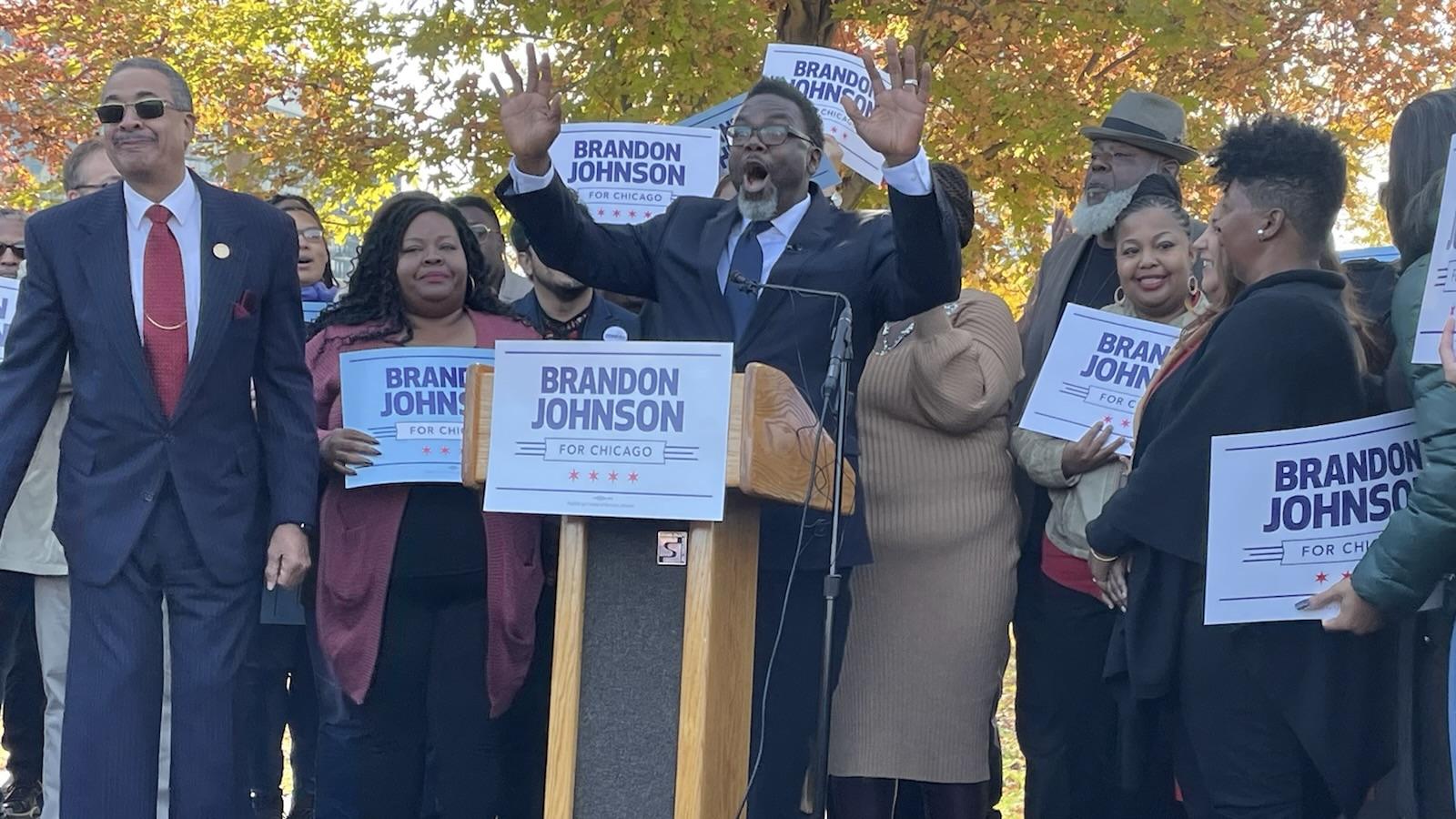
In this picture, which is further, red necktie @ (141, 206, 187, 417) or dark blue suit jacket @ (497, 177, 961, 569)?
red necktie @ (141, 206, 187, 417)

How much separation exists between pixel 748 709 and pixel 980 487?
1.52m

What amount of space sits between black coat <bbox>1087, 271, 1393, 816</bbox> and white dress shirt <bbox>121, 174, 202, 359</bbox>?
8.90 ft

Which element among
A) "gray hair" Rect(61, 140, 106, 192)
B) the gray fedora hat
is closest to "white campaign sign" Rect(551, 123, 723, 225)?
the gray fedora hat

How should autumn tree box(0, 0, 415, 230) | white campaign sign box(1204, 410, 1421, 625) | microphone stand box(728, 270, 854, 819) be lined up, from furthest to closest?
1. autumn tree box(0, 0, 415, 230)
2. microphone stand box(728, 270, 854, 819)
3. white campaign sign box(1204, 410, 1421, 625)

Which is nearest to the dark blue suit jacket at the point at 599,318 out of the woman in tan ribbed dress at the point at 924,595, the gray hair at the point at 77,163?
the woman in tan ribbed dress at the point at 924,595

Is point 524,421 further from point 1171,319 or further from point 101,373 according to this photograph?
point 1171,319

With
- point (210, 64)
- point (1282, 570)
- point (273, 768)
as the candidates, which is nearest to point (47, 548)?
→ point (273, 768)

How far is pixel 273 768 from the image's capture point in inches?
289

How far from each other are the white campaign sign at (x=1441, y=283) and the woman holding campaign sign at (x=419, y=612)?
9.28 ft

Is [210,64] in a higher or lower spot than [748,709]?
higher

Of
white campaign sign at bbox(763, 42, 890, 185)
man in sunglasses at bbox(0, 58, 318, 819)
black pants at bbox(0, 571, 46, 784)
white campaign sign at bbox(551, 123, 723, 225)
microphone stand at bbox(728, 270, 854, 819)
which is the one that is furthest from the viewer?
white campaign sign at bbox(763, 42, 890, 185)

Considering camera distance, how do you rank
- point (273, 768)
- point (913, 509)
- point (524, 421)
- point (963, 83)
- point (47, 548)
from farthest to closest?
point (963, 83), point (273, 768), point (47, 548), point (913, 509), point (524, 421)

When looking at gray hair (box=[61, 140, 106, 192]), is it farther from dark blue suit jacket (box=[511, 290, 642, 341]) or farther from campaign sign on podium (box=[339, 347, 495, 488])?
campaign sign on podium (box=[339, 347, 495, 488])

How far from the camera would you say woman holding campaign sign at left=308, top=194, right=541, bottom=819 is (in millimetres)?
5594
